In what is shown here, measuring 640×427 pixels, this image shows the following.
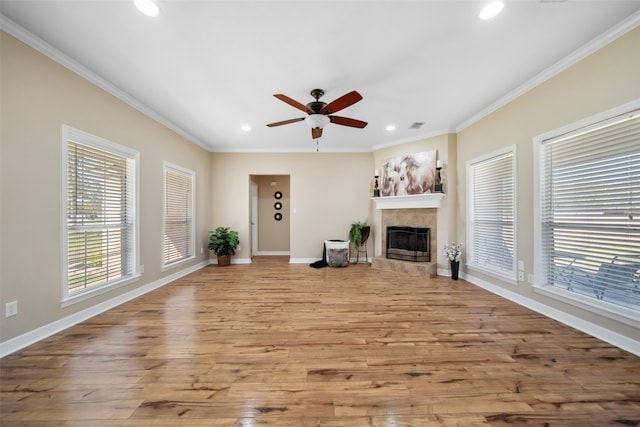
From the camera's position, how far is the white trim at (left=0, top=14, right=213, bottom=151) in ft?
6.19

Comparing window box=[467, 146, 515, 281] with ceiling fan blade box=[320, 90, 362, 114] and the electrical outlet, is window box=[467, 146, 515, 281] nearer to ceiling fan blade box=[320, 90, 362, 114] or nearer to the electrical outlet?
ceiling fan blade box=[320, 90, 362, 114]

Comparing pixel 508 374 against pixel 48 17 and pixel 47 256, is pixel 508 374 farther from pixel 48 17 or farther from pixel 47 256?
pixel 48 17

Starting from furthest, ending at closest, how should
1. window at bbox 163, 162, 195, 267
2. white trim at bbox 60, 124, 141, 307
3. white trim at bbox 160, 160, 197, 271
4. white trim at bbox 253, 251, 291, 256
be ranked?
white trim at bbox 253, 251, 291, 256 → window at bbox 163, 162, 195, 267 → white trim at bbox 160, 160, 197, 271 → white trim at bbox 60, 124, 141, 307

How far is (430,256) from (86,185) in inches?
207

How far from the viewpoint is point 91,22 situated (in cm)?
187

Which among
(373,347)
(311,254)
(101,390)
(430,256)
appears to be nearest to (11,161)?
(101,390)

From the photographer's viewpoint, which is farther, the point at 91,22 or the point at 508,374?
the point at 91,22

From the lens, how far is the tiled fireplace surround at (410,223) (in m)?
4.26

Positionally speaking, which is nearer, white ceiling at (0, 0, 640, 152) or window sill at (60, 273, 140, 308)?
white ceiling at (0, 0, 640, 152)

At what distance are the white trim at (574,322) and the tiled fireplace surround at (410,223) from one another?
105cm

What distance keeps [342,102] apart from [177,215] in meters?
3.59

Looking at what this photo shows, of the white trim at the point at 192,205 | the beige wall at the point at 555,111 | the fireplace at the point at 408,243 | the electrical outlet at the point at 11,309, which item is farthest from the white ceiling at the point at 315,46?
the fireplace at the point at 408,243

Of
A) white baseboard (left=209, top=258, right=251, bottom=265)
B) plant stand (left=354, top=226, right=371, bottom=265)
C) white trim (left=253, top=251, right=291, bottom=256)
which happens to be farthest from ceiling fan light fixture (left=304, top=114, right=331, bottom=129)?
white trim (left=253, top=251, right=291, bottom=256)

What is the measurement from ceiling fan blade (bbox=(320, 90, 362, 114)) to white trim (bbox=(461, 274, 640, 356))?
10.3 feet
